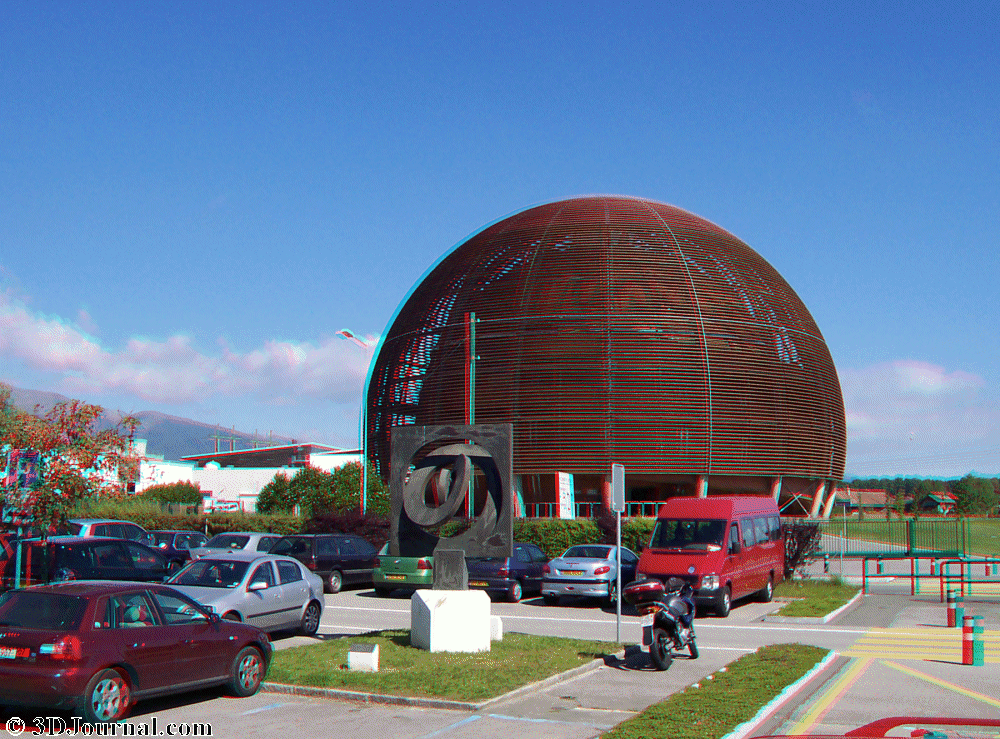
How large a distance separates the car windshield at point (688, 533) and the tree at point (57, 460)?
11.1m

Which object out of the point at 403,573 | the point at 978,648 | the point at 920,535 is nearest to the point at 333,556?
the point at 403,573

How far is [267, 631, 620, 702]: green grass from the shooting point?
33.3 ft

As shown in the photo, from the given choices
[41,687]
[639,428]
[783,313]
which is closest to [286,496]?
[639,428]

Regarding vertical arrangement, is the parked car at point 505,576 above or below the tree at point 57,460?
below

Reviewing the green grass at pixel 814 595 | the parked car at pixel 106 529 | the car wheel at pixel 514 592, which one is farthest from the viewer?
the parked car at pixel 106 529

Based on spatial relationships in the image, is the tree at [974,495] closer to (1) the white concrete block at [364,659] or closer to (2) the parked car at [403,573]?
(2) the parked car at [403,573]

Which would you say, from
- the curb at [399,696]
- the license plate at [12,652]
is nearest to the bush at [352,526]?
the curb at [399,696]

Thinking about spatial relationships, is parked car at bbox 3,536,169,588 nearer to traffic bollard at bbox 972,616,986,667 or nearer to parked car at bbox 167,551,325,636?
parked car at bbox 167,551,325,636

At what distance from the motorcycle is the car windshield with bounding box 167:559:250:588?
6113mm

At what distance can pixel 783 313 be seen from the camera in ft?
158

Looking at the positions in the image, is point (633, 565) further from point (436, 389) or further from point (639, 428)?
point (436, 389)

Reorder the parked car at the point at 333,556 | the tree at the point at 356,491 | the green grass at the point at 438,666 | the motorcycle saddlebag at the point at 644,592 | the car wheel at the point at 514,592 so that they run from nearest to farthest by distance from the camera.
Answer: the green grass at the point at 438,666
the motorcycle saddlebag at the point at 644,592
the car wheel at the point at 514,592
the parked car at the point at 333,556
the tree at the point at 356,491

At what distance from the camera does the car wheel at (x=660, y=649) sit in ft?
38.7

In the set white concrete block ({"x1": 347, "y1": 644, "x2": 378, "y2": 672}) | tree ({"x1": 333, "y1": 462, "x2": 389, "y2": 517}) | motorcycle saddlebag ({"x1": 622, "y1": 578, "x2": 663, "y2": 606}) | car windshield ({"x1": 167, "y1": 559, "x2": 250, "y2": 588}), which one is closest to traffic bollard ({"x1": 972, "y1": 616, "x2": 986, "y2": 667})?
motorcycle saddlebag ({"x1": 622, "y1": 578, "x2": 663, "y2": 606})
